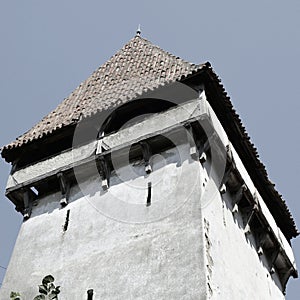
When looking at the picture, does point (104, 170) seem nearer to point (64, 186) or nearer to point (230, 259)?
point (64, 186)

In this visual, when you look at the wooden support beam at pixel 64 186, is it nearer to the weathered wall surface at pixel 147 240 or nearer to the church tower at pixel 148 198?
the church tower at pixel 148 198

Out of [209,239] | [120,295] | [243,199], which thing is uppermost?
[243,199]

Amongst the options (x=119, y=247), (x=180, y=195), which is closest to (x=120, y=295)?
(x=119, y=247)

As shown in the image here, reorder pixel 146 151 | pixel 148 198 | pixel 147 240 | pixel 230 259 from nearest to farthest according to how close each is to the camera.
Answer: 1. pixel 147 240
2. pixel 230 259
3. pixel 148 198
4. pixel 146 151

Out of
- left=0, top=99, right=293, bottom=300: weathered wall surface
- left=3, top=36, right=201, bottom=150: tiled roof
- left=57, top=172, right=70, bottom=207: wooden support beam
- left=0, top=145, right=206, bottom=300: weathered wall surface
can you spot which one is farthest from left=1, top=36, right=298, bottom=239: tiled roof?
left=0, top=145, right=206, bottom=300: weathered wall surface

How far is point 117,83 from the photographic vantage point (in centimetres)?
1844

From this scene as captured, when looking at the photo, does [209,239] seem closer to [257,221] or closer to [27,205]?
[257,221]

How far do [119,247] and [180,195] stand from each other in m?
1.57

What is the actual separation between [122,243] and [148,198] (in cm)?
113

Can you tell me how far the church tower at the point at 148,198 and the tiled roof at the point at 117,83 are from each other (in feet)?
0.18

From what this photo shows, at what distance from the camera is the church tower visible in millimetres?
13609

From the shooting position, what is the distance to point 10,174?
17.1 metres

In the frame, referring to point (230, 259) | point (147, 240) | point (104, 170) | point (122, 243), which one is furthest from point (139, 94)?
point (230, 259)

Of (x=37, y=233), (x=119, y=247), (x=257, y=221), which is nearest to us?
(x=119, y=247)
